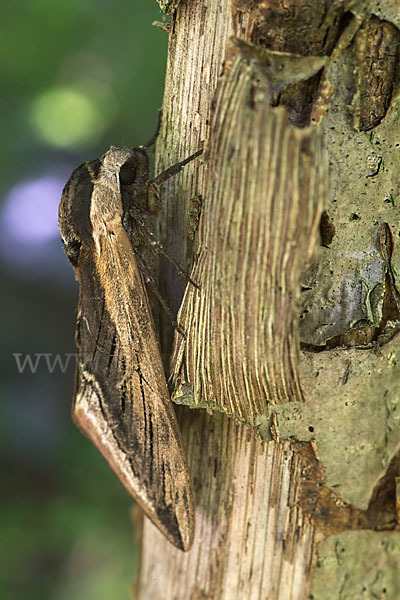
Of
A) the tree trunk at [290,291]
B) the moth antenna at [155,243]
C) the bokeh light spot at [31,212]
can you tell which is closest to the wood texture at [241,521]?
the tree trunk at [290,291]

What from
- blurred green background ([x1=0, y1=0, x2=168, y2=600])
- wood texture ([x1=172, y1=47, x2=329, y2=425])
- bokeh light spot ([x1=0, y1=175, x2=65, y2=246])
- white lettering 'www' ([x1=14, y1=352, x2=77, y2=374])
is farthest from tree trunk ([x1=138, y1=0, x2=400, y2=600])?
white lettering 'www' ([x1=14, y1=352, x2=77, y2=374])

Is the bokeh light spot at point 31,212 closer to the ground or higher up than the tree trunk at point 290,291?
higher up

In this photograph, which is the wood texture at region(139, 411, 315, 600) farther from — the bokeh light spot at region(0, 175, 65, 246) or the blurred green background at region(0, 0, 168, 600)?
the bokeh light spot at region(0, 175, 65, 246)

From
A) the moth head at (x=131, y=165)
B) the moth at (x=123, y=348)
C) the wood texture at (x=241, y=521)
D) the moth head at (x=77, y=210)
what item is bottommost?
the wood texture at (x=241, y=521)

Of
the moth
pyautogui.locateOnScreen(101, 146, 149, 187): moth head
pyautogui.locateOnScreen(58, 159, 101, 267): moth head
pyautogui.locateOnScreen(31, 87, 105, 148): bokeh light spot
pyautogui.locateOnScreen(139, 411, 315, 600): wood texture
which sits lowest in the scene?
pyautogui.locateOnScreen(139, 411, 315, 600): wood texture

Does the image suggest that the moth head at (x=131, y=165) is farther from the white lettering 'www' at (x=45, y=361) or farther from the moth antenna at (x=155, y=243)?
the white lettering 'www' at (x=45, y=361)

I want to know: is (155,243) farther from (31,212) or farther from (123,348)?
(31,212)

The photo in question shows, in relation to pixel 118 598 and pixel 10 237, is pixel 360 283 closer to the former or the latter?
pixel 10 237
